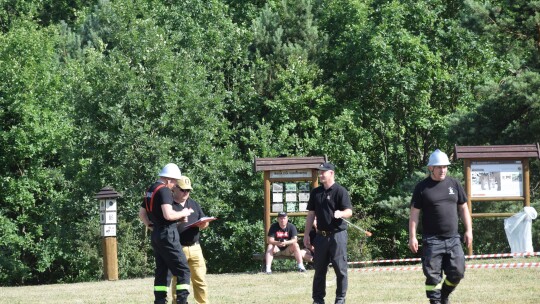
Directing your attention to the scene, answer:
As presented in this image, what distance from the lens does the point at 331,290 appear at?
1700 centimetres

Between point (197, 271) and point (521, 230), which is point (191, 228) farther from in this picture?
point (521, 230)

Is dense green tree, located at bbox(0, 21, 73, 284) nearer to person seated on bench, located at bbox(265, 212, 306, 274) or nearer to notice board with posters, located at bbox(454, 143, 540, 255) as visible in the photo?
person seated on bench, located at bbox(265, 212, 306, 274)

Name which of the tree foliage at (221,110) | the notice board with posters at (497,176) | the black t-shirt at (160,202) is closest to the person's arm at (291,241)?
the notice board with posters at (497,176)

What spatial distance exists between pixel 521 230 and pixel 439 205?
1054 cm

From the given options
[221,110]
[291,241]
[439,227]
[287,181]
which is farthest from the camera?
[221,110]

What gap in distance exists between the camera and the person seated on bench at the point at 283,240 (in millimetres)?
21891

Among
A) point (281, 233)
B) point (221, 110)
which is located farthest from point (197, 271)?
point (221, 110)

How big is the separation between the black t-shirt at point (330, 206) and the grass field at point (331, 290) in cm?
205

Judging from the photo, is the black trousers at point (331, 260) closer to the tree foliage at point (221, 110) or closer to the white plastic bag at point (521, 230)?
the white plastic bag at point (521, 230)

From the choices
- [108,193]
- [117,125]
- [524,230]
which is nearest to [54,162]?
[117,125]

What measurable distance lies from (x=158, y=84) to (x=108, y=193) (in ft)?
35.8

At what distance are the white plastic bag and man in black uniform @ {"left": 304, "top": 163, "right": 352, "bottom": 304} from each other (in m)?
9.96

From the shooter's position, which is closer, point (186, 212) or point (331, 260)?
point (186, 212)

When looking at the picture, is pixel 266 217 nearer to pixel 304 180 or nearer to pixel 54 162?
pixel 304 180
